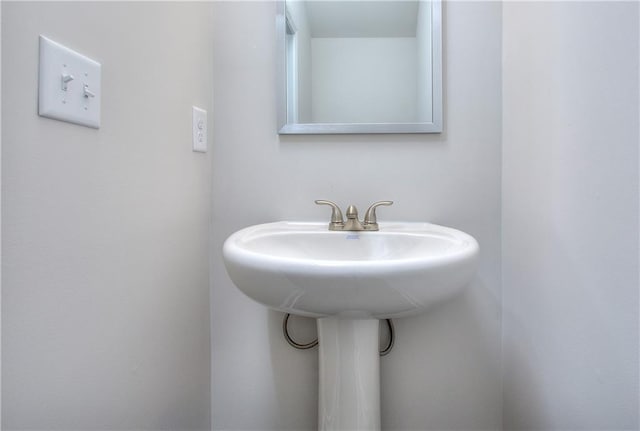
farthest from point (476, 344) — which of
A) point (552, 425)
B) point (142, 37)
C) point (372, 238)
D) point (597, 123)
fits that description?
point (142, 37)

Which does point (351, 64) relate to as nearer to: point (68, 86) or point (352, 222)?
point (352, 222)

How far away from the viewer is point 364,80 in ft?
3.60

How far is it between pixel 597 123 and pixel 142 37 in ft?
2.98

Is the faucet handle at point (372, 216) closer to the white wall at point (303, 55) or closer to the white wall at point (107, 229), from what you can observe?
the white wall at point (303, 55)

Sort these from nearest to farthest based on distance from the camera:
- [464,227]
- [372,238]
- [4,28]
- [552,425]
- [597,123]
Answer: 1. [4,28]
2. [597,123]
3. [552,425]
4. [372,238]
5. [464,227]

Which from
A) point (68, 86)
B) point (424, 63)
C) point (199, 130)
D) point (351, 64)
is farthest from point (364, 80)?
point (68, 86)

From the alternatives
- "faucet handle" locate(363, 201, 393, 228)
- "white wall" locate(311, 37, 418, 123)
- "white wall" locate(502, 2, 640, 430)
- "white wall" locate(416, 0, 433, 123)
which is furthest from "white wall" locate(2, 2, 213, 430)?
"white wall" locate(502, 2, 640, 430)

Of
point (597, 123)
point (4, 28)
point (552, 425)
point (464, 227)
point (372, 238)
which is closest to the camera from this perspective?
point (4, 28)

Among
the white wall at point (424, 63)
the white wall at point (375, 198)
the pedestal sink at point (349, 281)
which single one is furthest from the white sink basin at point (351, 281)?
the white wall at point (424, 63)

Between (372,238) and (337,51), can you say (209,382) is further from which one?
(337,51)

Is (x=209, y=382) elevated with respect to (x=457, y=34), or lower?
lower

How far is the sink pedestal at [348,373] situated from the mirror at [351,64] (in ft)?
1.85

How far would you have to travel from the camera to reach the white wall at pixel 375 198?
1.06m

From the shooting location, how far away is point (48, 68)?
1.73 feet
